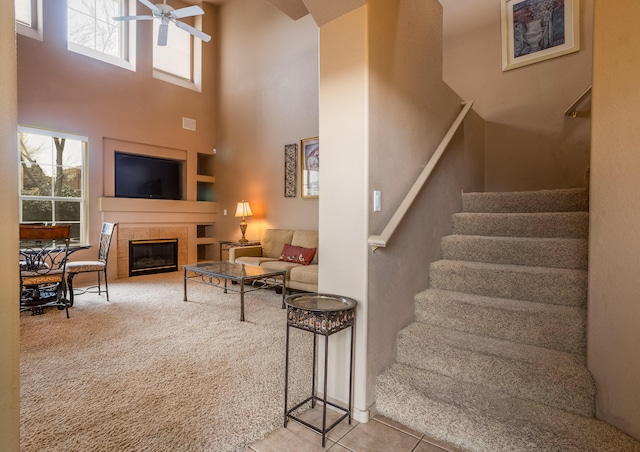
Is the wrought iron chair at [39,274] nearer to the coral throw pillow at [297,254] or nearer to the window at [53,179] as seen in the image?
the window at [53,179]

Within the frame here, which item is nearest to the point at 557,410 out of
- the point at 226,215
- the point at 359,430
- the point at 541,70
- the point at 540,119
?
the point at 359,430

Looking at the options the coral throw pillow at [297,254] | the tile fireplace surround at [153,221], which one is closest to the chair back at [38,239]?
the tile fireplace surround at [153,221]

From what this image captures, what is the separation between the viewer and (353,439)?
5.59 ft

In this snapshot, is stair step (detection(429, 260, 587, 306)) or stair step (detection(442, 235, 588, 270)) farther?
stair step (detection(442, 235, 588, 270))

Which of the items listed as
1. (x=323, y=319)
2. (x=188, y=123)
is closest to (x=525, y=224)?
(x=323, y=319)

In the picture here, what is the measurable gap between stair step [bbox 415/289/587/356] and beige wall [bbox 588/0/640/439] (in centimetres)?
15

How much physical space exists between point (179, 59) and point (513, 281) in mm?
7480

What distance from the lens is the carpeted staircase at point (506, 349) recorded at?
5.13ft

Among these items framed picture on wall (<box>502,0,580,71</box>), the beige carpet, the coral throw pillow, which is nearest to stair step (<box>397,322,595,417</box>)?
the beige carpet

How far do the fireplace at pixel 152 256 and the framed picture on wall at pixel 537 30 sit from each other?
6239mm

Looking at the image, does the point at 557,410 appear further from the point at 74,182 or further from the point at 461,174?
the point at 74,182

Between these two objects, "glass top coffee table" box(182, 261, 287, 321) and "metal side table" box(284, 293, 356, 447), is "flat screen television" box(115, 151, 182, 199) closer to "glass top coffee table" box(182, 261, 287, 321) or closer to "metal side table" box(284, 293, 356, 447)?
"glass top coffee table" box(182, 261, 287, 321)

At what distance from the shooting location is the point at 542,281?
213 cm

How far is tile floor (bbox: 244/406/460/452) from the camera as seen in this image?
1.63 m
